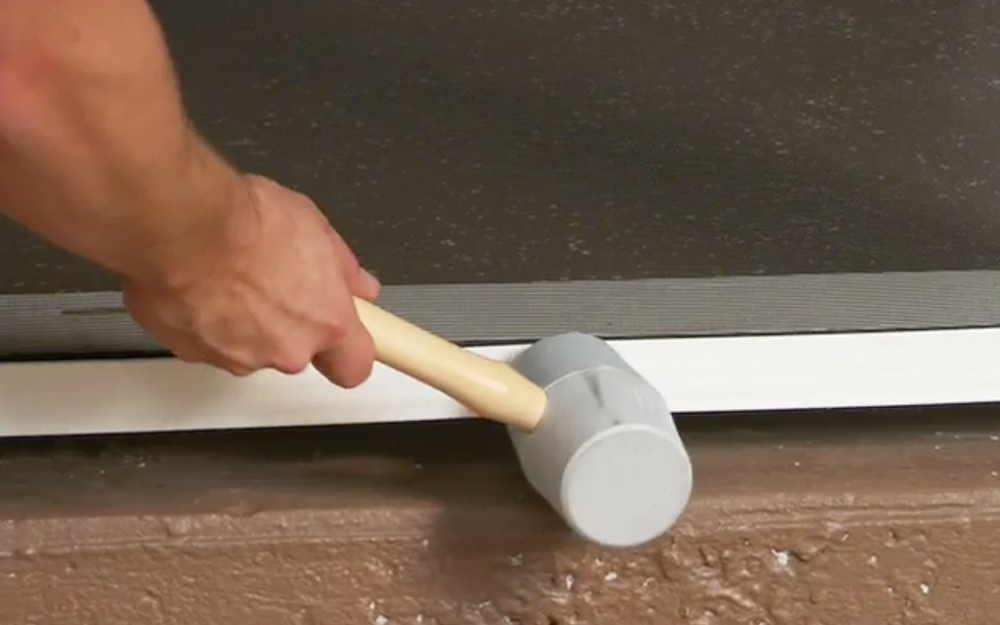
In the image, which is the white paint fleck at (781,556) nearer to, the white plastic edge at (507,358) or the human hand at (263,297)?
the white plastic edge at (507,358)

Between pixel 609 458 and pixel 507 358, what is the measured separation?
11 centimetres

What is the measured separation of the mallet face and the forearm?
0.18m

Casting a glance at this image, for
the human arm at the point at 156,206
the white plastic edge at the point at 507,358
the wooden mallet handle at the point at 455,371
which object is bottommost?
the white plastic edge at the point at 507,358

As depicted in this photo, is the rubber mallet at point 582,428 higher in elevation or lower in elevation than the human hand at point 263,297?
lower

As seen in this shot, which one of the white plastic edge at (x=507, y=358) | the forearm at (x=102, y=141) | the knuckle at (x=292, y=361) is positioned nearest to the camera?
the forearm at (x=102, y=141)

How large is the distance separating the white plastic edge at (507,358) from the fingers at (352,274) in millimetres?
79

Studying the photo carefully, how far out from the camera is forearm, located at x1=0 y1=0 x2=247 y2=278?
1.12 ft

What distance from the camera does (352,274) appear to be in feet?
1.65

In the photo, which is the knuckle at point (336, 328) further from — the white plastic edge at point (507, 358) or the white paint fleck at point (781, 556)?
the white paint fleck at point (781, 556)

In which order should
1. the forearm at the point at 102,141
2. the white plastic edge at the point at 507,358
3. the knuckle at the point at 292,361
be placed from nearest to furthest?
1. the forearm at the point at 102,141
2. the knuckle at the point at 292,361
3. the white plastic edge at the point at 507,358

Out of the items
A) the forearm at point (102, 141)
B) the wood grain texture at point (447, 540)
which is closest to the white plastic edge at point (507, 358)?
the wood grain texture at point (447, 540)

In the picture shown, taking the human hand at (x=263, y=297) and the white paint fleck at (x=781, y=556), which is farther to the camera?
the white paint fleck at (x=781, y=556)

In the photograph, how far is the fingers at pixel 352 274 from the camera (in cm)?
49

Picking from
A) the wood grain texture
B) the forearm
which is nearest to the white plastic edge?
the wood grain texture
